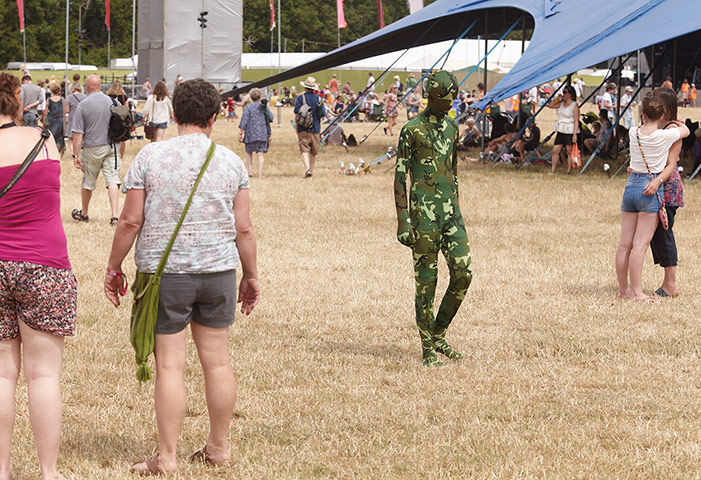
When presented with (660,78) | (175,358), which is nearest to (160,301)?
(175,358)

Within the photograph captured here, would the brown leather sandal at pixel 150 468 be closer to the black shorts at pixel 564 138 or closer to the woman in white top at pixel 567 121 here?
the woman in white top at pixel 567 121

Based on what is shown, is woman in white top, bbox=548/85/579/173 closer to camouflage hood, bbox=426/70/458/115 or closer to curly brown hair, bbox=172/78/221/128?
camouflage hood, bbox=426/70/458/115

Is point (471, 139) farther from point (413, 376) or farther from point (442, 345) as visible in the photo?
point (413, 376)

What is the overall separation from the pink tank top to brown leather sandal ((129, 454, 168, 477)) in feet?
3.15

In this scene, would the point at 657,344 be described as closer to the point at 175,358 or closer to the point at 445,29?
the point at 175,358

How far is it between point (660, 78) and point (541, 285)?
24.6m

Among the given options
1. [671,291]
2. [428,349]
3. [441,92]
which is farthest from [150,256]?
[671,291]

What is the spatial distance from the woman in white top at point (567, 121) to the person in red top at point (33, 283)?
14.5 meters

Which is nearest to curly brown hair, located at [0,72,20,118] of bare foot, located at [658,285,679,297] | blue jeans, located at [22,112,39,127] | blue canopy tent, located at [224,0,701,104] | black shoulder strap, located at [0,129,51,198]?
black shoulder strap, located at [0,129,51,198]

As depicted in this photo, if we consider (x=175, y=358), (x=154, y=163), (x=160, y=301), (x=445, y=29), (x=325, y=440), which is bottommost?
(x=325, y=440)

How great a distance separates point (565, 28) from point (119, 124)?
8641mm

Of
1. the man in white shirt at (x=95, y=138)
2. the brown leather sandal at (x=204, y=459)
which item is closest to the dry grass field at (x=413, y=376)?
the brown leather sandal at (x=204, y=459)

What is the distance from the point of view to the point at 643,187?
805cm

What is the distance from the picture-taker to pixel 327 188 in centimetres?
1662
